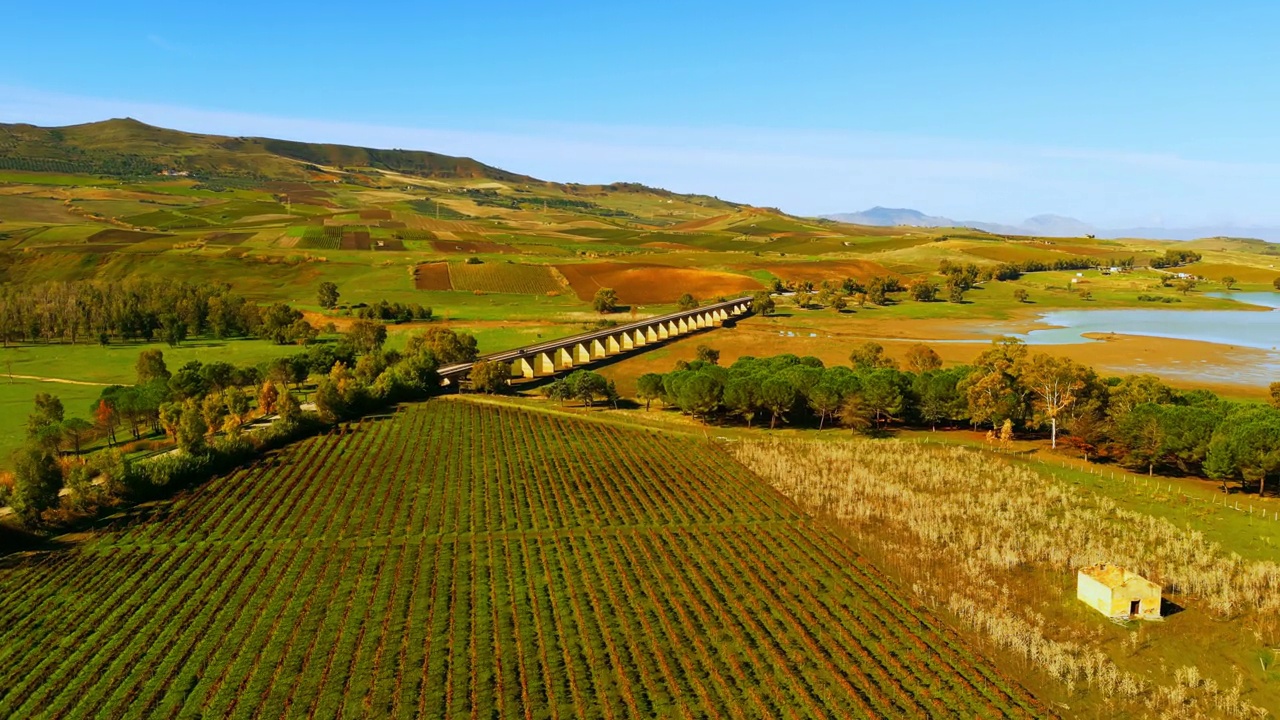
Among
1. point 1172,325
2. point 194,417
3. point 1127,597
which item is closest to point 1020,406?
point 1127,597

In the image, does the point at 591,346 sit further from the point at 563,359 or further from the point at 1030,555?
the point at 1030,555

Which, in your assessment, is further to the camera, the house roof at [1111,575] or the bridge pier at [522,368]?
the bridge pier at [522,368]

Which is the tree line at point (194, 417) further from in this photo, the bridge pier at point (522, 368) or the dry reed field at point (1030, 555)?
the dry reed field at point (1030, 555)

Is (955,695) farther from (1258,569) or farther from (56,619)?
(56,619)

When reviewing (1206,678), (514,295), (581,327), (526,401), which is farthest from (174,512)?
(514,295)

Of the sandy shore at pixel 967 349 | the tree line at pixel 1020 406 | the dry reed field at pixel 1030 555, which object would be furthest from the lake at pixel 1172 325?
the dry reed field at pixel 1030 555
